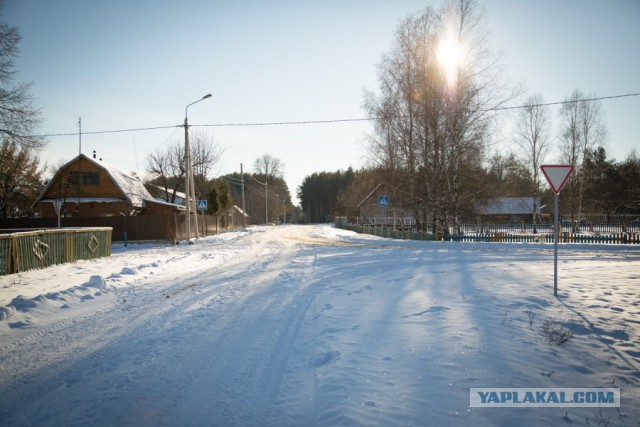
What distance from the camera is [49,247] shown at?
12.3 metres

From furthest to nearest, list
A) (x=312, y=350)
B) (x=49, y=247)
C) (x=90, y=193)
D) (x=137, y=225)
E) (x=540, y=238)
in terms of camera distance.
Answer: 1. (x=90, y=193)
2. (x=137, y=225)
3. (x=540, y=238)
4. (x=49, y=247)
5. (x=312, y=350)

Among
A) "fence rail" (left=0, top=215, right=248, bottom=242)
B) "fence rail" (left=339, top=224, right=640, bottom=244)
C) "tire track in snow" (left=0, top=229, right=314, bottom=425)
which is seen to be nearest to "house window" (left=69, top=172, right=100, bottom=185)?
"fence rail" (left=0, top=215, right=248, bottom=242)

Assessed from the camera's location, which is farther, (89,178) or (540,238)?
(89,178)

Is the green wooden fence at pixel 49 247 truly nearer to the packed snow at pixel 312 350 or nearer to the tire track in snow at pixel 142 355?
the packed snow at pixel 312 350

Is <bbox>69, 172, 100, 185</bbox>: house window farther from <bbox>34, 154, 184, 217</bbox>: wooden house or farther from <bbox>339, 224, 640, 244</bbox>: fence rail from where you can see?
<bbox>339, 224, 640, 244</bbox>: fence rail

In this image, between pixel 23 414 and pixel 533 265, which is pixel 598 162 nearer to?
pixel 533 265

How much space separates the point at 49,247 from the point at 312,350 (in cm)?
1281

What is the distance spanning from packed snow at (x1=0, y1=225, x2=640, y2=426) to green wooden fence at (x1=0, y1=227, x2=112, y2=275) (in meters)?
3.32

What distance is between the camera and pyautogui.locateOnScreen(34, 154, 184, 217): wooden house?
91.0 ft

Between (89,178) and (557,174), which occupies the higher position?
(89,178)

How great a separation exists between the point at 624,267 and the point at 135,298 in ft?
47.8

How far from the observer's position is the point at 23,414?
3027 millimetres

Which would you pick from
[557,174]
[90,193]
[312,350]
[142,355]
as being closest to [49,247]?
[142,355]

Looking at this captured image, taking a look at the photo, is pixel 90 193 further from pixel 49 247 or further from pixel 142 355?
pixel 142 355
